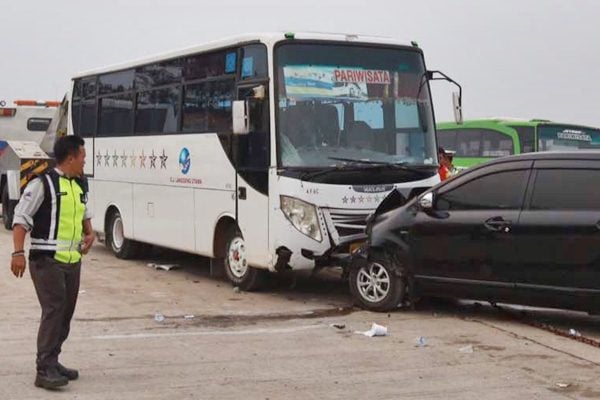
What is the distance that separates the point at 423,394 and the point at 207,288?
18.1ft

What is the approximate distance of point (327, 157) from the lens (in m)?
9.83

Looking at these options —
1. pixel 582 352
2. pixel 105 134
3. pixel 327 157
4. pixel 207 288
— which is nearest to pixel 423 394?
pixel 582 352

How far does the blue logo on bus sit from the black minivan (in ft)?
10.1

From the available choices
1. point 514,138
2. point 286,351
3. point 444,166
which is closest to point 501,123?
point 514,138

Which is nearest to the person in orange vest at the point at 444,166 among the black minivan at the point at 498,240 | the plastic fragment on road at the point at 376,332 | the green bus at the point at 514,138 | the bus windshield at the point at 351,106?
the bus windshield at the point at 351,106

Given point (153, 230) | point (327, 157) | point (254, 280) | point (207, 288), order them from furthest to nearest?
1. point (153, 230)
2. point (207, 288)
3. point (254, 280)
4. point (327, 157)

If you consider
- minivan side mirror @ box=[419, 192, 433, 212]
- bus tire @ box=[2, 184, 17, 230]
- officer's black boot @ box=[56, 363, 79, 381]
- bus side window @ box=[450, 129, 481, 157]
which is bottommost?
officer's black boot @ box=[56, 363, 79, 381]

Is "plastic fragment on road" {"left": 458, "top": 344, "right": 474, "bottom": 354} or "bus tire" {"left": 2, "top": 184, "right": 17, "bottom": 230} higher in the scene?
"bus tire" {"left": 2, "top": 184, "right": 17, "bottom": 230}

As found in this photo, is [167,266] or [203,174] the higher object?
[203,174]

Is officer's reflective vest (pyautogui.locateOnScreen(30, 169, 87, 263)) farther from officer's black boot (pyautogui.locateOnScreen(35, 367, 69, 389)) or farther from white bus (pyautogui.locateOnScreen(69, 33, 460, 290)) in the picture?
white bus (pyautogui.locateOnScreen(69, 33, 460, 290))

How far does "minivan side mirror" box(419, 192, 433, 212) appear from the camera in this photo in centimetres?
901

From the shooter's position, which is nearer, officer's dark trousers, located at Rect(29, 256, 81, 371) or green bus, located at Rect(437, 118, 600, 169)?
officer's dark trousers, located at Rect(29, 256, 81, 371)

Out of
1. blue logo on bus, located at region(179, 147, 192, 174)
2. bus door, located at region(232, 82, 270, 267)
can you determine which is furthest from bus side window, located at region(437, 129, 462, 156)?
Answer: bus door, located at region(232, 82, 270, 267)

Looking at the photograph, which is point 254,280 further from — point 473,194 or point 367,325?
point 473,194
